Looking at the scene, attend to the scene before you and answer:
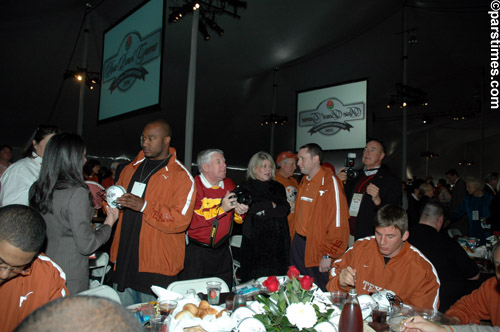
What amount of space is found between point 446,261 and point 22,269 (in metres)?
2.67

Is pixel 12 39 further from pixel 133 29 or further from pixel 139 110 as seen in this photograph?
Answer: pixel 139 110

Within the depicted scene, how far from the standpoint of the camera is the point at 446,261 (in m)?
2.52

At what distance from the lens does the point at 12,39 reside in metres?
7.97

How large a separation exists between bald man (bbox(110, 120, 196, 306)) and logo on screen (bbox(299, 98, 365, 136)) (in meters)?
6.90

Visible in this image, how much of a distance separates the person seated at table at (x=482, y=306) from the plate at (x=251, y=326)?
1305 mm

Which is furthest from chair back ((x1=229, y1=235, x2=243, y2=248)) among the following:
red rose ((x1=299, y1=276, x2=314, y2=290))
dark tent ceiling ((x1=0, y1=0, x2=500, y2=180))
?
dark tent ceiling ((x1=0, y1=0, x2=500, y2=180))

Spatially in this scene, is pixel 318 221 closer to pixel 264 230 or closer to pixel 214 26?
pixel 264 230

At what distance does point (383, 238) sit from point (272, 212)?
1.26 meters

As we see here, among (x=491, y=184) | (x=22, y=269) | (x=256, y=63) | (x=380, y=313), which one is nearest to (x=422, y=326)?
(x=380, y=313)

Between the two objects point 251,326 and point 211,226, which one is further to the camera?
point 211,226

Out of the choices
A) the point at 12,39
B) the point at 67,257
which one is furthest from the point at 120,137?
the point at 67,257

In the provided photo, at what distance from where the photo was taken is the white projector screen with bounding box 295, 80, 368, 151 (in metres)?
8.50

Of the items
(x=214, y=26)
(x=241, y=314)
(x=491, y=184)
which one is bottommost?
(x=241, y=314)

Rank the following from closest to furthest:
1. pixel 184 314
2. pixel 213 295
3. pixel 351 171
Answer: pixel 184 314
pixel 213 295
pixel 351 171
